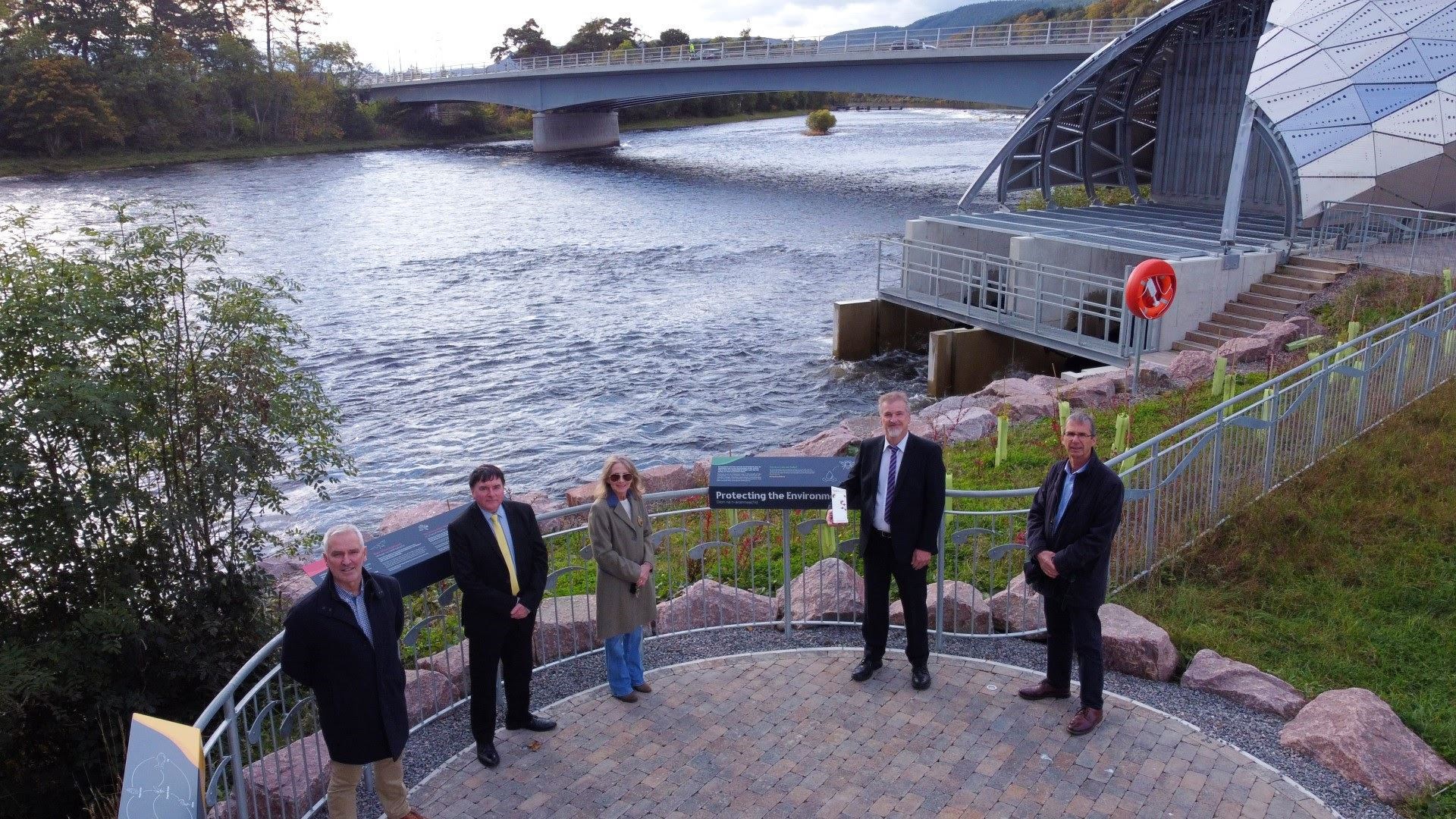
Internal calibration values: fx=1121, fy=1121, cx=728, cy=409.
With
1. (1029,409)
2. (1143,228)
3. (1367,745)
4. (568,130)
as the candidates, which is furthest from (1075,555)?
(568,130)

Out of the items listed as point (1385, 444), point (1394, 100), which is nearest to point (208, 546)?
point (1385, 444)

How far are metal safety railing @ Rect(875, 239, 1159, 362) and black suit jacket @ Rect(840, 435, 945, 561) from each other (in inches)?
458

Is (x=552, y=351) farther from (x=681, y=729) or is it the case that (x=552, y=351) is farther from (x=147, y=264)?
(x=681, y=729)

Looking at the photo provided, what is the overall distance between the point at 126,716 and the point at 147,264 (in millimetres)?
3365

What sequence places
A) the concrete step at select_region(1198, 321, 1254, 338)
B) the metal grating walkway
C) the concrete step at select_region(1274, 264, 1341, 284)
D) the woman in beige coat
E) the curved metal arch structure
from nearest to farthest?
1. the woman in beige coat
2. the concrete step at select_region(1198, 321, 1254, 338)
3. the concrete step at select_region(1274, 264, 1341, 284)
4. the metal grating walkway
5. the curved metal arch structure

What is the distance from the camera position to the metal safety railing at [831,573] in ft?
19.1

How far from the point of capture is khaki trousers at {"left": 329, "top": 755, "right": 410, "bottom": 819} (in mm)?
5227

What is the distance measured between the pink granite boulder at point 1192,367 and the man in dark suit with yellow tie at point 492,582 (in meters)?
10.9

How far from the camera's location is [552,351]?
2377 cm

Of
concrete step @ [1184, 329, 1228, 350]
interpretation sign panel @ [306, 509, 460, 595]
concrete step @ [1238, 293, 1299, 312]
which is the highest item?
concrete step @ [1238, 293, 1299, 312]

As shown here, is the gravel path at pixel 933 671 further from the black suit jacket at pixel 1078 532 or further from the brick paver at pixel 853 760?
the black suit jacket at pixel 1078 532

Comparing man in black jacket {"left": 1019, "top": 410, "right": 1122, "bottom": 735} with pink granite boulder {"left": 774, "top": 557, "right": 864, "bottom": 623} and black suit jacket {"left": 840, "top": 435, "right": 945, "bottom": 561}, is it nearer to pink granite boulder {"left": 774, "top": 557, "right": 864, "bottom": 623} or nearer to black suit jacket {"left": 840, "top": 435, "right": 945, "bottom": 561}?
black suit jacket {"left": 840, "top": 435, "right": 945, "bottom": 561}

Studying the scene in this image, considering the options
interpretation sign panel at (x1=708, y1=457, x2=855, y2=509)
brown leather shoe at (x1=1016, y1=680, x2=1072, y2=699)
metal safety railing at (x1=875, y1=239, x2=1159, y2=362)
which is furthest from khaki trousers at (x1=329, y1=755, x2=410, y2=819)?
metal safety railing at (x1=875, y1=239, x2=1159, y2=362)

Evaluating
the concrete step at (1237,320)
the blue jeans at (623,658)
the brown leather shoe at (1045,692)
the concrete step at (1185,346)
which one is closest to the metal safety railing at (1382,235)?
Result: the concrete step at (1237,320)
